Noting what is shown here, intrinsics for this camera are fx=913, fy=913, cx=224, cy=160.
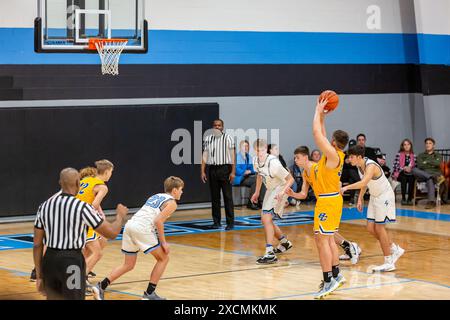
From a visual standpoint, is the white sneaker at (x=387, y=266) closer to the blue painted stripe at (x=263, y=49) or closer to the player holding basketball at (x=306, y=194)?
the player holding basketball at (x=306, y=194)

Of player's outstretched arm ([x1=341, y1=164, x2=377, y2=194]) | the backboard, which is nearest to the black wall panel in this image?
the backboard

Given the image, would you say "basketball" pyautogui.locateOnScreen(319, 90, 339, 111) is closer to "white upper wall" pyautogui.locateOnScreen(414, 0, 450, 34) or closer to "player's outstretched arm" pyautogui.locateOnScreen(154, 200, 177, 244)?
"player's outstretched arm" pyautogui.locateOnScreen(154, 200, 177, 244)

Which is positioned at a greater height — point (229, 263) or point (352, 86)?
point (352, 86)

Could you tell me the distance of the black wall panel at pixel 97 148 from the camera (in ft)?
55.0

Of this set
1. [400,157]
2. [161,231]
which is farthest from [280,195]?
[400,157]

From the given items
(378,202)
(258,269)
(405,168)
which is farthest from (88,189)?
(405,168)

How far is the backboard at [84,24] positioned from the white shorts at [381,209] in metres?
5.44

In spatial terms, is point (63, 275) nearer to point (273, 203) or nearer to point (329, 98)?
point (329, 98)

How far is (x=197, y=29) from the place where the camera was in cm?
1883

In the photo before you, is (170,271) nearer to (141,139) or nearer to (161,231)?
(161,231)

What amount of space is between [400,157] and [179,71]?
204 inches

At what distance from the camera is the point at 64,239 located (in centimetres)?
775
